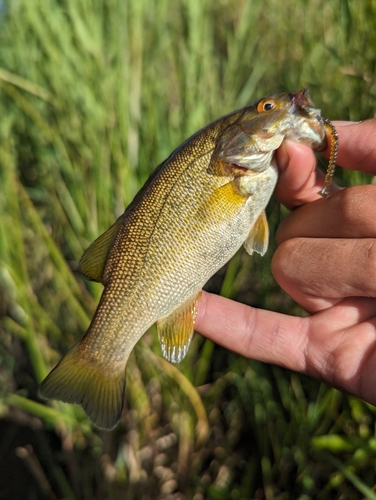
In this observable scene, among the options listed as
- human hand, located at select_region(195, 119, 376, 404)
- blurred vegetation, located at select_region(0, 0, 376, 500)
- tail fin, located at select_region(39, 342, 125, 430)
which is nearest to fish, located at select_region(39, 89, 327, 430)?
tail fin, located at select_region(39, 342, 125, 430)

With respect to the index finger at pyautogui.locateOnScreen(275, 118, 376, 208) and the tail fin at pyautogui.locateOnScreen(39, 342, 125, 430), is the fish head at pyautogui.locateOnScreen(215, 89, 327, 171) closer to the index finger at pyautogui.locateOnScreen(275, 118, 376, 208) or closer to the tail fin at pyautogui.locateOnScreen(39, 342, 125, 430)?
the index finger at pyautogui.locateOnScreen(275, 118, 376, 208)

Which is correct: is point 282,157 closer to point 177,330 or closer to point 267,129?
point 267,129

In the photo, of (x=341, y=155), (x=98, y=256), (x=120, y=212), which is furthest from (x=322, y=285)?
(x=120, y=212)

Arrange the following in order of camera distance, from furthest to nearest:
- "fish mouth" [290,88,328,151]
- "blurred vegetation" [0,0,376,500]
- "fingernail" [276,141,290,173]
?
"blurred vegetation" [0,0,376,500] → "fingernail" [276,141,290,173] → "fish mouth" [290,88,328,151]

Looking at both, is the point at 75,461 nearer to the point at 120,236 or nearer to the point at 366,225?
the point at 120,236

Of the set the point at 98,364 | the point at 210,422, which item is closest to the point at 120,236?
the point at 98,364

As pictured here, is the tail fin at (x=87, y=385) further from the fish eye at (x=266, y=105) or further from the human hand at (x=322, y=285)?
the fish eye at (x=266, y=105)
